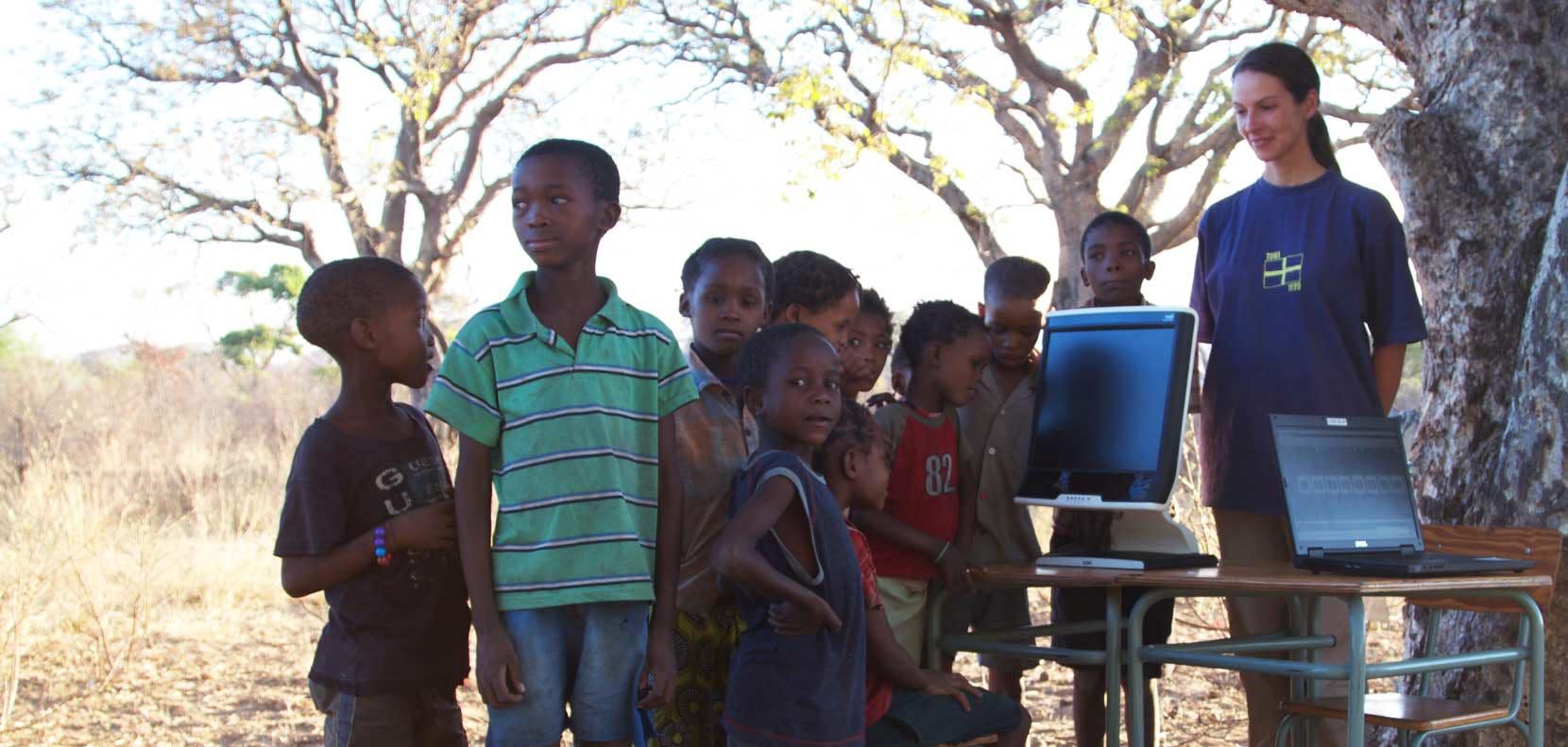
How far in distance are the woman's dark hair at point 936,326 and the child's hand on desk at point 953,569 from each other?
49 centimetres

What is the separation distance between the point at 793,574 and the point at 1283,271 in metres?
1.58

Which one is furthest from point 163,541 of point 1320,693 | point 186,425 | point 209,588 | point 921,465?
point 186,425

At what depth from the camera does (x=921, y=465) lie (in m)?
3.63

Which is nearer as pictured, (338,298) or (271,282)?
(338,298)

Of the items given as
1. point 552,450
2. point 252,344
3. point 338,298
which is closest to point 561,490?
point 552,450

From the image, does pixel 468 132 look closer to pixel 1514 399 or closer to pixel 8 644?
pixel 8 644

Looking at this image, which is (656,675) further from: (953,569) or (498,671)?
(953,569)

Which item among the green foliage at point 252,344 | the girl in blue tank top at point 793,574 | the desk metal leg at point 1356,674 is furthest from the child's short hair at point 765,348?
the green foliage at point 252,344

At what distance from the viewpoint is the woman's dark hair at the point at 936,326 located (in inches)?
144

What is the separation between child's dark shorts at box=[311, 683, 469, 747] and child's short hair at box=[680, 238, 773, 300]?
1053mm

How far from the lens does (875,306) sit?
385cm

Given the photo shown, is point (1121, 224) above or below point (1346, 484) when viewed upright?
above

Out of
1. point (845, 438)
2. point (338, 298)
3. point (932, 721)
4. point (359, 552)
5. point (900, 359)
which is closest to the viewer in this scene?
point (359, 552)

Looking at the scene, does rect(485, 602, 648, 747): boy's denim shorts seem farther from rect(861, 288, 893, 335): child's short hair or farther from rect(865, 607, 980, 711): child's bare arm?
rect(861, 288, 893, 335): child's short hair
